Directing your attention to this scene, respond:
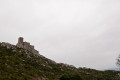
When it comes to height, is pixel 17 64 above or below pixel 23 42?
below

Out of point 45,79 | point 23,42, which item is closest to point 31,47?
point 23,42

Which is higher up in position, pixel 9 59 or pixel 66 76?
pixel 9 59

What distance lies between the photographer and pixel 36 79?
152 ft

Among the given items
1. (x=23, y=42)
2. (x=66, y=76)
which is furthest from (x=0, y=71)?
(x=23, y=42)

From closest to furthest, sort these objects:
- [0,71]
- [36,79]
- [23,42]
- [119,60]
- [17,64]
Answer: [0,71] < [36,79] < [17,64] < [119,60] < [23,42]

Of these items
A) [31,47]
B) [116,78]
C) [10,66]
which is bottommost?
[116,78]

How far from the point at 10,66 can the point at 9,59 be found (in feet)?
20.0

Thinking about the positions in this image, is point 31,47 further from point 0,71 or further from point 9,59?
point 0,71

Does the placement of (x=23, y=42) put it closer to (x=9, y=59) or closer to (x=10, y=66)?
(x=9, y=59)

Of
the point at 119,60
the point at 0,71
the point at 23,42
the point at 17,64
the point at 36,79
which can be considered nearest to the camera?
the point at 0,71

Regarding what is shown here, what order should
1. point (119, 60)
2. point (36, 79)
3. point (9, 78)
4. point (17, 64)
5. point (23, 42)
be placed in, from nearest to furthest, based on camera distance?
point (9, 78) → point (36, 79) → point (17, 64) → point (119, 60) → point (23, 42)

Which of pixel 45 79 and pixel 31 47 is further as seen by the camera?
pixel 31 47

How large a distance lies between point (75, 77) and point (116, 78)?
98.8ft

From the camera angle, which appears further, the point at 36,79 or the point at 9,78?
the point at 36,79
